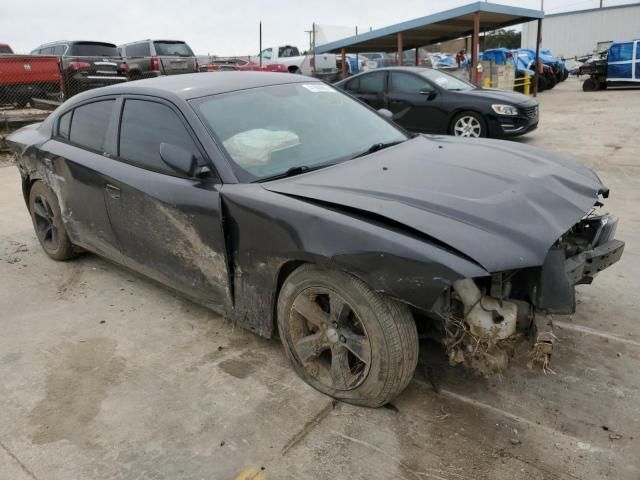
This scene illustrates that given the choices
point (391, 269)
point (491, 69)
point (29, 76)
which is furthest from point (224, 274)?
point (491, 69)

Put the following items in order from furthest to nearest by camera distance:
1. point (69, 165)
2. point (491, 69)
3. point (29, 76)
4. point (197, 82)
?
point (491, 69)
point (29, 76)
point (69, 165)
point (197, 82)

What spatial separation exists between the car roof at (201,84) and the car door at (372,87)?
20.6 ft

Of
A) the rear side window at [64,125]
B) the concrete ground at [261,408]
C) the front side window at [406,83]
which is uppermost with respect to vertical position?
the front side window at [406,83]

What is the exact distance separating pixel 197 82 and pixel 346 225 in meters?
1.79

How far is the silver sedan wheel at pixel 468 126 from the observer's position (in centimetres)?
918

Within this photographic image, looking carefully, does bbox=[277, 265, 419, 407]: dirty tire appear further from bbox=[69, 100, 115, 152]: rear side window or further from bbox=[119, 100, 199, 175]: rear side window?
bbox=[69, 100, 115, 152]: rear side window

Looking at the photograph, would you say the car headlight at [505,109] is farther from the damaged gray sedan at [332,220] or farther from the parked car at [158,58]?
the parked car at [158,58]

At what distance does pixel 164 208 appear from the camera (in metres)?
3.22

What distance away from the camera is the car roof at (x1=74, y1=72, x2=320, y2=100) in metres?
3.37

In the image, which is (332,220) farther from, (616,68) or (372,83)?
(616,68)

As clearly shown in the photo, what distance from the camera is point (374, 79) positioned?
10.1 metres

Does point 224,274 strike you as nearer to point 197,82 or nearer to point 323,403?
point 323,403

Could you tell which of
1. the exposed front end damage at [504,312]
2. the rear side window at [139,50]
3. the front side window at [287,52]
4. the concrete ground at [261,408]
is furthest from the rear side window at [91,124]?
the front side window at [287,52]

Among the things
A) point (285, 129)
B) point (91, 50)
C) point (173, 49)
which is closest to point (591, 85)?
point (173, 49)
